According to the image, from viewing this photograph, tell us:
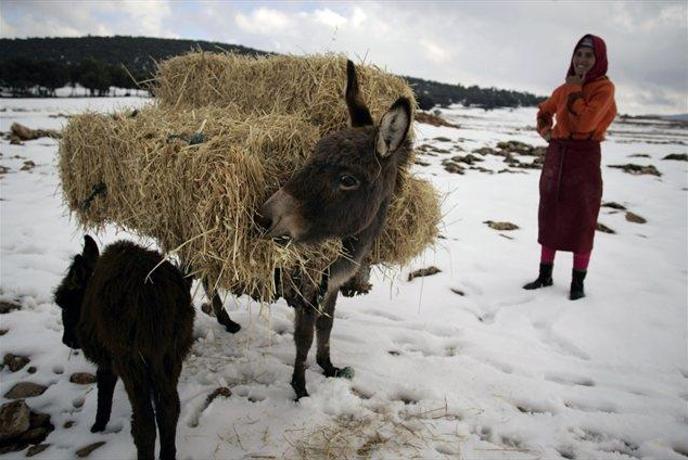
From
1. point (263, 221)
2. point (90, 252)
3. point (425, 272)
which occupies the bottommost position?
point (425, 272)

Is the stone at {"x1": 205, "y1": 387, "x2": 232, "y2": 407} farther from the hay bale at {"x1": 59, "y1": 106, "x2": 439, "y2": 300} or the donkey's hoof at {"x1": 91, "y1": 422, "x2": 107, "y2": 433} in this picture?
the hay bale at {"x1": 59, "y1": 106, "x2": 439, "y2": 300}

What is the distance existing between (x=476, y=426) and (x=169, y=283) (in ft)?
8.05

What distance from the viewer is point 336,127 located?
2.95 metres

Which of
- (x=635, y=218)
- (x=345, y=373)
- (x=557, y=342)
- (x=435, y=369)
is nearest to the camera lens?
(x=345, y=373)

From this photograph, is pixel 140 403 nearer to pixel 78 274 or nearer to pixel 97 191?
pixel 78 274

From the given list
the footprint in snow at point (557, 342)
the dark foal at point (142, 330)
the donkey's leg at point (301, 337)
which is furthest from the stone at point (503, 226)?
the dark foal at point (142, 330)

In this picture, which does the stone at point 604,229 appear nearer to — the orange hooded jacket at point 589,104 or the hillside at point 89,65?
the orange hooded jacket at point 589,104

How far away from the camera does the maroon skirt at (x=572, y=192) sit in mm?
4559

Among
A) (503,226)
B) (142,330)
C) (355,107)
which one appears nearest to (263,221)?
(142,330)

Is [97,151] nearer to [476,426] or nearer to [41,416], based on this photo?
[41,416]

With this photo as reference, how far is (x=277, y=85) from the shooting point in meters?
3.30

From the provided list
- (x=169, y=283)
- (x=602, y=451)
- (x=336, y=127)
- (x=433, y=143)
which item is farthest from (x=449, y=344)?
(x=433, y=143)

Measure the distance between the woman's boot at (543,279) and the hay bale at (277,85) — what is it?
3280mm

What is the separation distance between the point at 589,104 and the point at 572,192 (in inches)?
41.2
